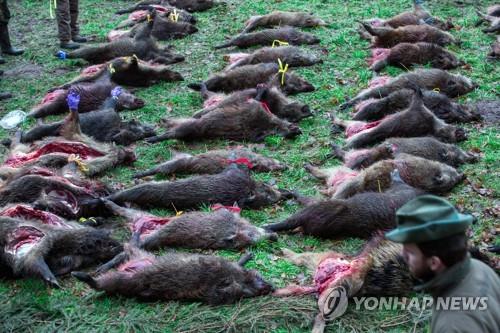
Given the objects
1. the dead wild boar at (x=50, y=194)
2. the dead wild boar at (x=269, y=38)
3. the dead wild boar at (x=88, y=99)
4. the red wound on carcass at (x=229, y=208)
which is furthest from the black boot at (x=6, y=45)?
the red wound on carcass at (x=229, y=208)

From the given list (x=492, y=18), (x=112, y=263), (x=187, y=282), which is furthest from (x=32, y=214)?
(x=492, y=18)

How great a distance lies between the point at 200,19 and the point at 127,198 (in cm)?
592

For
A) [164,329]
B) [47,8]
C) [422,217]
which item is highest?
[422,217]

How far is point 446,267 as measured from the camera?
96.6 inches

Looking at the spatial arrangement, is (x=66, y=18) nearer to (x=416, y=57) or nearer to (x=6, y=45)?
(x=6, y=45)

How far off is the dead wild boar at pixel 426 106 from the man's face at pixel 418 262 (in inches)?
193

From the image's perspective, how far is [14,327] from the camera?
435 centimetres

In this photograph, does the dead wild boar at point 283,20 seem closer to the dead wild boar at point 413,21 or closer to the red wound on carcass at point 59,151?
the dead wild boar at point 413,21

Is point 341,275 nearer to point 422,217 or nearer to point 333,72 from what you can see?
point 422,217

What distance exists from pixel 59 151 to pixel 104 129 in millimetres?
688

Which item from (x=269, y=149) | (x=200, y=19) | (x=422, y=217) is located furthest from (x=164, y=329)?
(x=200, y=19)

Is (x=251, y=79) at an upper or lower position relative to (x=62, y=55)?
upper

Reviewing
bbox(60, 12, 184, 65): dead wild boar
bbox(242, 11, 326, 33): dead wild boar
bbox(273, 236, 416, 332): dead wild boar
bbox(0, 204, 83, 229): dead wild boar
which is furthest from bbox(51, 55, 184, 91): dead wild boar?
bbox(273, 236, 416, 332): dead wild boar

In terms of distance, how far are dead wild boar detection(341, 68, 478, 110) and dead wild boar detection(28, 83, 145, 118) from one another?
9.07 feet
